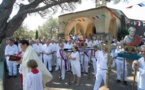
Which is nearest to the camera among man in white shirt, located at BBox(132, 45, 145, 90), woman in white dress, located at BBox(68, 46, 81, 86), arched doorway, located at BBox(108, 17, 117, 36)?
man in white shirt, located at BBox(132, 45, 145, 90)

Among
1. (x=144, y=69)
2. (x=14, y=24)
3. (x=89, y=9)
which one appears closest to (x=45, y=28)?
(x=89, y=9)

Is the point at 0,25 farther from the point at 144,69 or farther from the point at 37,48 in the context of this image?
the point at 144,69

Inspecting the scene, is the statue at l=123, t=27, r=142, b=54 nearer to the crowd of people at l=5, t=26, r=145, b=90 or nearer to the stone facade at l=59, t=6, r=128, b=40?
the crowd of people at l=5, t=26, r=145, b=90

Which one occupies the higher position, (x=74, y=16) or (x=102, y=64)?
(x=74, y=16)

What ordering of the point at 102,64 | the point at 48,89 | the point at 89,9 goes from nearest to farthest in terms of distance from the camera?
1. the point at 102,64
2. the point at 48,89
3. the point at 89,9

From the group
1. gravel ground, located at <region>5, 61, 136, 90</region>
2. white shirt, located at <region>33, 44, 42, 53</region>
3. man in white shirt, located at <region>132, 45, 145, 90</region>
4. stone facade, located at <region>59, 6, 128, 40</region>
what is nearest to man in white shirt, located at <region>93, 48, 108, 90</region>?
gravel ground, located at <region>5, 61, 136, 90</region>

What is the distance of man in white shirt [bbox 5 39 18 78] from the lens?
10398 millimetres

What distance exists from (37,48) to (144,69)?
8.46 m

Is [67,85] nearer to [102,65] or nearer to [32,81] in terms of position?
[102,65]

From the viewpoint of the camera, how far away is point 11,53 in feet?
34.3

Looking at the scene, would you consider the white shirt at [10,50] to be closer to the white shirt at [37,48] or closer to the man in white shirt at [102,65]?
the white shirt at [37,48]

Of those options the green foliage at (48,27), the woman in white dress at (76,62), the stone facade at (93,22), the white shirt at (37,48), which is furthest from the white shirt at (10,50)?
the green foliage at (48,27)

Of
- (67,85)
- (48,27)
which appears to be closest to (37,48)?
(67,85)

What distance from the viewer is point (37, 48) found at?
1281 centimetres
